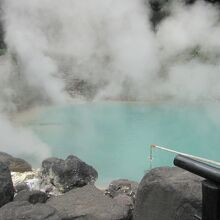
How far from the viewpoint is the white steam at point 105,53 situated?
14.8 meters

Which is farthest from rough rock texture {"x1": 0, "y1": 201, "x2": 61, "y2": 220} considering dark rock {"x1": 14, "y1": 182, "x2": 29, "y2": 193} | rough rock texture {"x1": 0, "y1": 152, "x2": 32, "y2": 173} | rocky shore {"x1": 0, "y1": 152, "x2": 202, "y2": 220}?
rough rock texture {"x1": 0, "y1": 152, "x2": 32, "y2": 173}

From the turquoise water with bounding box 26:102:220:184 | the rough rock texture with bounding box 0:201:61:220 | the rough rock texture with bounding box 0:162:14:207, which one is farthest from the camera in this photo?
the turquoise water with bounding box 26:102:220:184

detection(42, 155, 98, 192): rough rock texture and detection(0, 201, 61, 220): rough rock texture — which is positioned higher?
detection(42, 155, 98, 192): rough rock texture

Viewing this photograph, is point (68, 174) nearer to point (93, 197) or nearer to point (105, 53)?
point (93, 197)

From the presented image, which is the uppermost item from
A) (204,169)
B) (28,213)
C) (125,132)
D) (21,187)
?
(125,132)

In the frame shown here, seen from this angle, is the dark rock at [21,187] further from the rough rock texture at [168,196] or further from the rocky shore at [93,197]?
the rough rock texture at [168,196]

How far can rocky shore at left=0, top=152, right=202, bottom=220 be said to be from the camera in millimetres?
→ 3744

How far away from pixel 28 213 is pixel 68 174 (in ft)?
7.34

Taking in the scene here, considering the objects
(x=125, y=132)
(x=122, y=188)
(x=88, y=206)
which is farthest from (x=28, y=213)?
(x=125, y=132)

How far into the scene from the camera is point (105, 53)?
16.9 m

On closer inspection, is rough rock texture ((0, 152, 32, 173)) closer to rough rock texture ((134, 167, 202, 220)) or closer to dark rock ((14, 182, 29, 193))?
dark rock ((14, 182, 29, 193))

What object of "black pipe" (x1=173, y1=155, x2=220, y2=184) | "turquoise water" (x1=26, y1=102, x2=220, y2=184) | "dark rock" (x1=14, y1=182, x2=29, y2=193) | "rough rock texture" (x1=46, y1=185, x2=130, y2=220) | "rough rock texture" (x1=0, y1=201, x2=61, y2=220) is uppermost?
"turquoise water" (x1=26, y1=102, x2=220, y2=184)

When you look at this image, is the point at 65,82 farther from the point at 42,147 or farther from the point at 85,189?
the point at 85,189

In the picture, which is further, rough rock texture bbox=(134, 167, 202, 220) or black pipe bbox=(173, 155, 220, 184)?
rough rock texture bbox=(134, 167, 202, 220)
